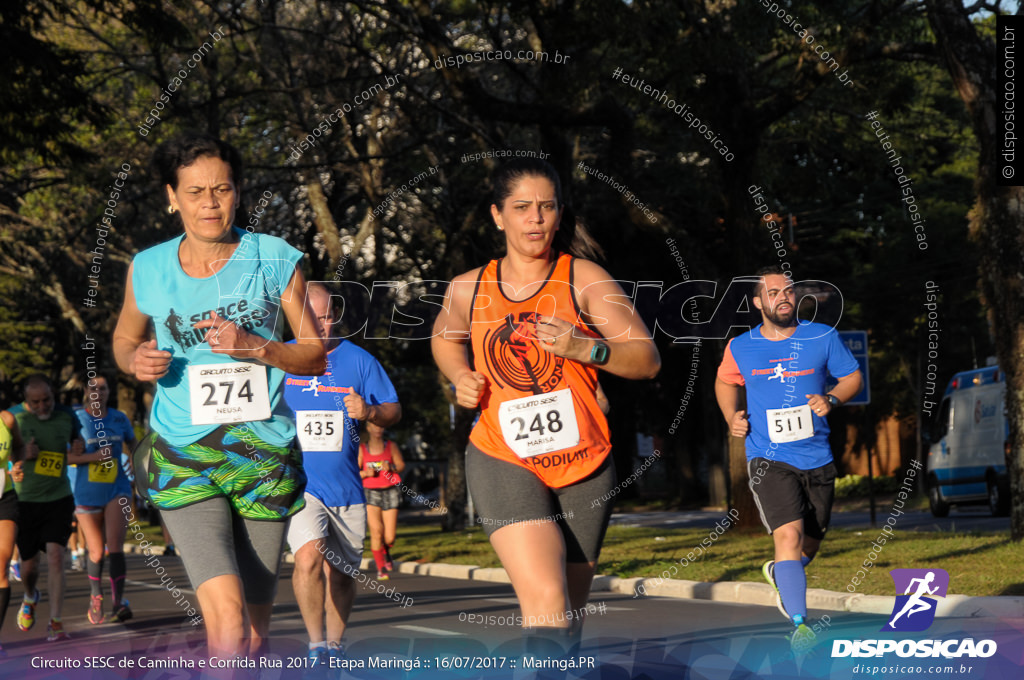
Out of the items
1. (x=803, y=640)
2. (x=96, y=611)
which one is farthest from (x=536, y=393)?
(x=96, y=611)

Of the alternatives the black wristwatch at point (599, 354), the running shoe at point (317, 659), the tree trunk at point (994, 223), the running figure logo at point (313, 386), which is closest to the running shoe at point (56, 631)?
the running figure logo at point (313, 386)

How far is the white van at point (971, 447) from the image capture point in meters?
20.4

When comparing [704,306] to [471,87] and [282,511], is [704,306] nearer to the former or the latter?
[471,87]

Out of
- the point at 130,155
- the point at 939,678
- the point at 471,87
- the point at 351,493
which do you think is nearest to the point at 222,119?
the point at 130,155

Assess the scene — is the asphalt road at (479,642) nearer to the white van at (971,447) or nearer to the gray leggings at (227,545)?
the gray leggings at (227,545)

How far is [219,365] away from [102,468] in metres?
7.19

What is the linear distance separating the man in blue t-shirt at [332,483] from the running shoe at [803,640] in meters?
2.28

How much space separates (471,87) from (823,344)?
27.9 ft

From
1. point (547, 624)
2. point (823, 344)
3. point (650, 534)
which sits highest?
point (823, 344)

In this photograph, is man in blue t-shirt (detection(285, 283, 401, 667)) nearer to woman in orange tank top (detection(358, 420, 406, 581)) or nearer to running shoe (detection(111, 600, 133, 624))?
running shoe (detection(111, 600, 133, 624))

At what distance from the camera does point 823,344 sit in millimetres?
7996

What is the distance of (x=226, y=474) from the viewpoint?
4402 mm

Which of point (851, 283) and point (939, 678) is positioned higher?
point (851, 283)

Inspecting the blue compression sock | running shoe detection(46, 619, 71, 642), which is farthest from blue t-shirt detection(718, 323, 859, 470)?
running shoe detection(46, 619, 71, 642)
